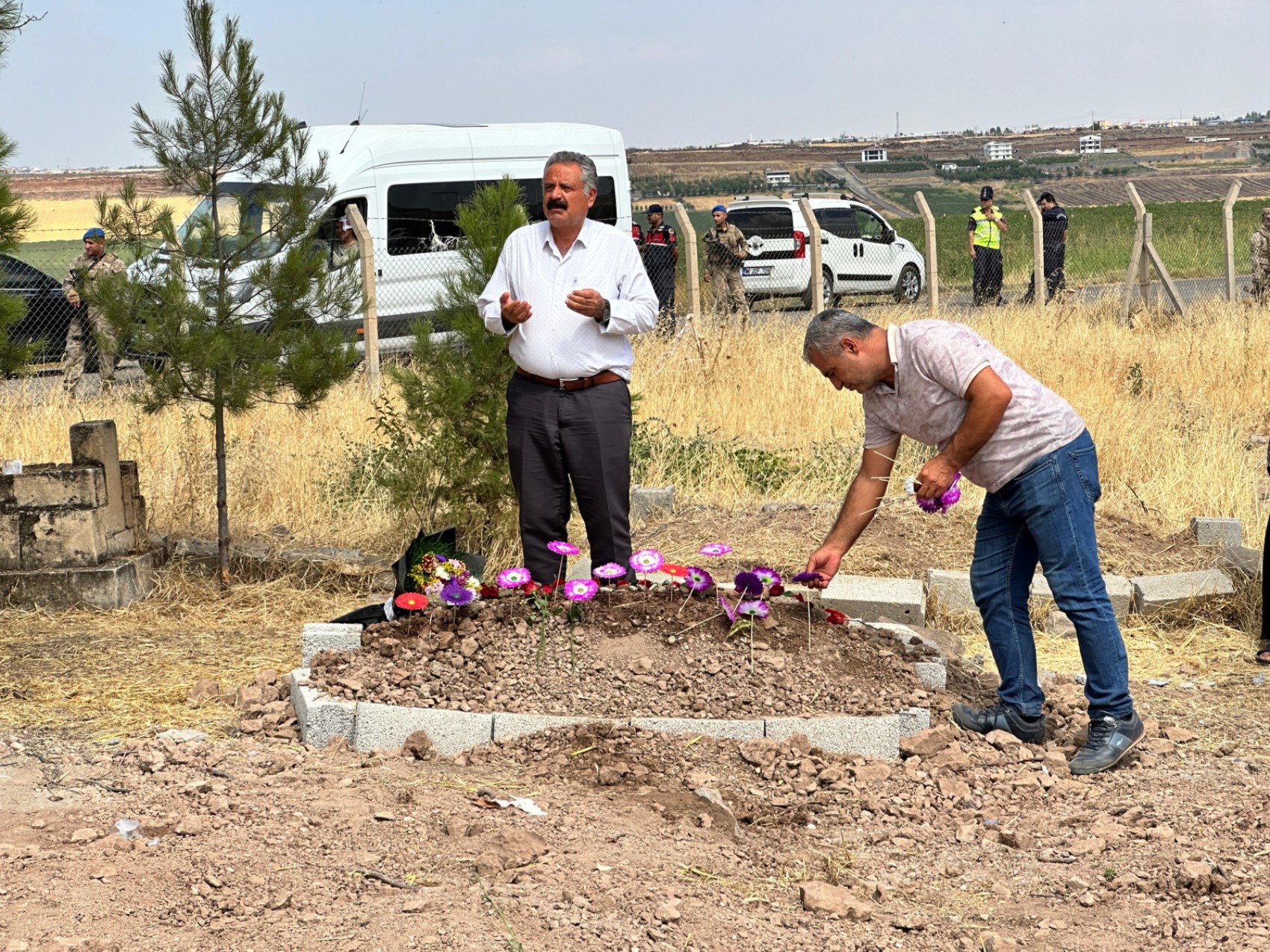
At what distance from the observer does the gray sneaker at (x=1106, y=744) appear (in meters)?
4.61

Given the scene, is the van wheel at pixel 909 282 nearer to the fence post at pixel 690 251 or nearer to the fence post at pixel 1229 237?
the fence post at pixel 1229 237

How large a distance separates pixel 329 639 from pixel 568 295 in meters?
1.58

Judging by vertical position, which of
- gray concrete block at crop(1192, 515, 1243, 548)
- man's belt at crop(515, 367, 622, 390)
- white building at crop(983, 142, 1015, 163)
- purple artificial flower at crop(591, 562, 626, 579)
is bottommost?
gray concrete block at crop(1192, 515, 1243, 548)

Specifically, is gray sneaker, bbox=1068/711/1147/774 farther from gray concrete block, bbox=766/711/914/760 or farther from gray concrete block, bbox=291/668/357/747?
gray concrete block, bbox=291/668/357/747

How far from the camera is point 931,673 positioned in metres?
5.14

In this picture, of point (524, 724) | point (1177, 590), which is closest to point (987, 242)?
point (1177, 590)

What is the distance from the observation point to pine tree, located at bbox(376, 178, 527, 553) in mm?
7039

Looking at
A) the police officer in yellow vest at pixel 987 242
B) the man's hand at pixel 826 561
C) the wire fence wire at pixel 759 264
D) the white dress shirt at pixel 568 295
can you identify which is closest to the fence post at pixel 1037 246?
the wire fence wire at pixel 759 264

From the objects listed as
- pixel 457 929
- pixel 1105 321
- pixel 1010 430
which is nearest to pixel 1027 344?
pixel 1105 321

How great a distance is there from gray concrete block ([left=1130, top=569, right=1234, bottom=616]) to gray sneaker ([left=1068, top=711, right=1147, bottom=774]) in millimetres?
2166

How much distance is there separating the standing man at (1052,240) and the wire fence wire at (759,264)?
0.08 m

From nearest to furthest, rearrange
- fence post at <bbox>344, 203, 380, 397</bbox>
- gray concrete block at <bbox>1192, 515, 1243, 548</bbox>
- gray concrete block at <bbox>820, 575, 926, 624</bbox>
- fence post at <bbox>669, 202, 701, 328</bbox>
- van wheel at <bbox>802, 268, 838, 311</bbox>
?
1. gray concrete block at <bbox>820, 575, 926, 624</bbox>
2. gray concrete block at <bbox>1192, 515, 1243, 548</bbox>
3. fence post at <bbox>344, 203, 380, 397</bbox>
4. fence post at <bbox>669, 202, 701, 328</bbox>
5. van wheel at <bbox>802, 268, 838, 311</bbox>

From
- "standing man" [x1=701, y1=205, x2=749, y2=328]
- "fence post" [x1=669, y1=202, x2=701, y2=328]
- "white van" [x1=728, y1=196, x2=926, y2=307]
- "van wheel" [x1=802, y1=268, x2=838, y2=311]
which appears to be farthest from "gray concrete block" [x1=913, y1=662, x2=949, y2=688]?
"white van" [x1=728, y1=196, x2=926, y2=307]

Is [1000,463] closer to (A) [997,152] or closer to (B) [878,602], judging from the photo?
(B) [878,602]
